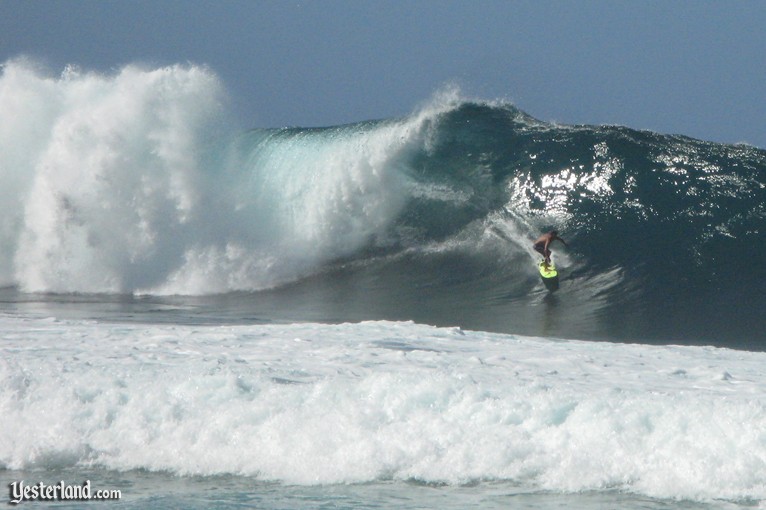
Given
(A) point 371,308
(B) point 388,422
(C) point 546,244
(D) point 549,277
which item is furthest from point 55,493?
(C) point 546,244

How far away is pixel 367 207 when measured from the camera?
15344 mm

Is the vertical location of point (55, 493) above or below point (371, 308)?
below

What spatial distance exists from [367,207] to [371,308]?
371 cm

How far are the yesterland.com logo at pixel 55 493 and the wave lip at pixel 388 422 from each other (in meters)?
0.34

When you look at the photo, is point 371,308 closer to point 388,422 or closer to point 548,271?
point 548,271

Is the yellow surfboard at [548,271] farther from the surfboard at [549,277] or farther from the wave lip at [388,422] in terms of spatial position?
the wave lip at [388,422]

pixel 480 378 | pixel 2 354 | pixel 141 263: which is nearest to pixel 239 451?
pixel 480 378

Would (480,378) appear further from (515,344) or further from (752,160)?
(752,160)

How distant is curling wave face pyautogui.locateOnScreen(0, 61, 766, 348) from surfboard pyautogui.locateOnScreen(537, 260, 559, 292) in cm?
15

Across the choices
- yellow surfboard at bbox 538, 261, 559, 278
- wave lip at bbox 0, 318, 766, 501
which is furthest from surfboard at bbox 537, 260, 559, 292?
wave lip at bbox 0, 318, 766, 501

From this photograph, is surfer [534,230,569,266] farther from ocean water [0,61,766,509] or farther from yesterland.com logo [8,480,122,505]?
yesterland.com logo [8,480,122,505]

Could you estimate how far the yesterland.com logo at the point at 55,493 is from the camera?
15.4ft

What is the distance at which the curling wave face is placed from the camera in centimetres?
1255

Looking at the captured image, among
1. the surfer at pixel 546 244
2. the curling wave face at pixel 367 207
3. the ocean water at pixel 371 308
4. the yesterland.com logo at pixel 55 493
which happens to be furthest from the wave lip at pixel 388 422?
the surfer at pixel 546 244
